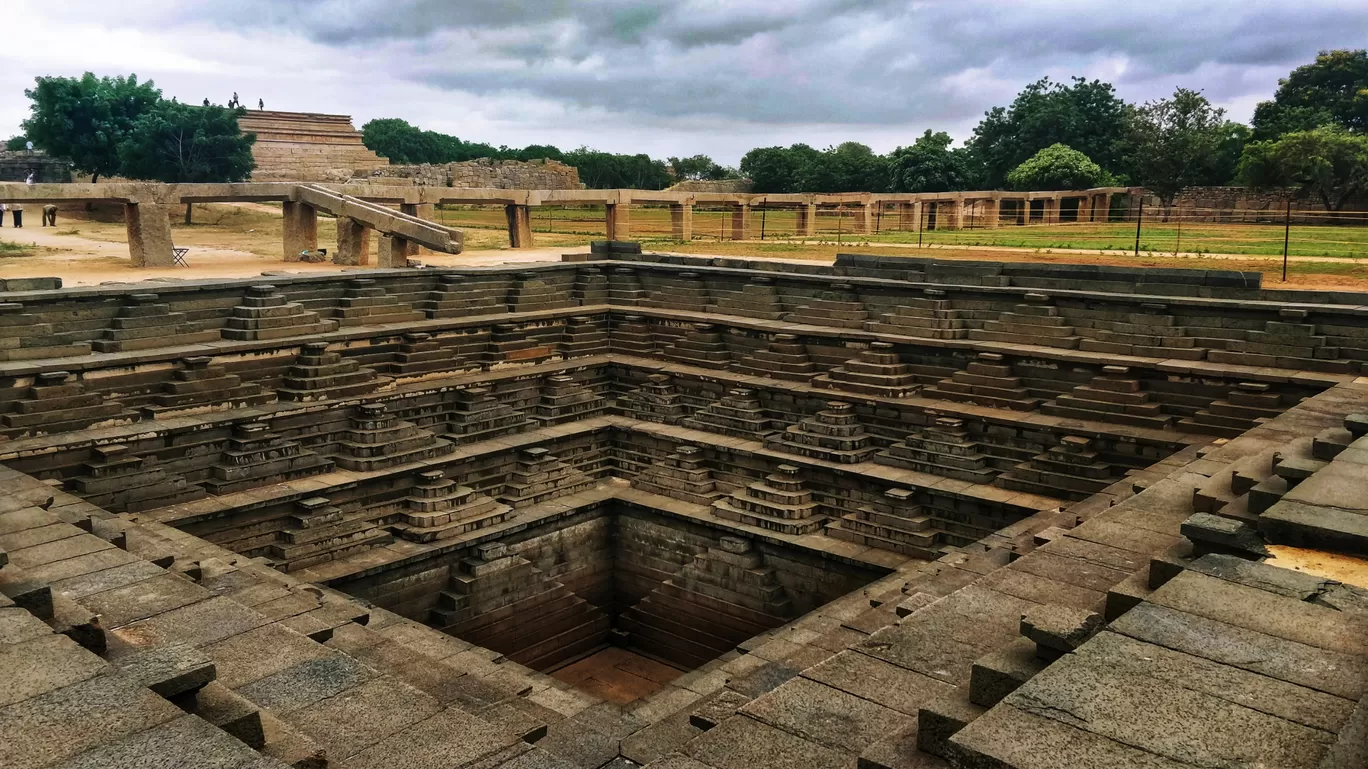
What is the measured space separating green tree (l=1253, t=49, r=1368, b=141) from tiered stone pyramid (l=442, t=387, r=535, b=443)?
35279mm

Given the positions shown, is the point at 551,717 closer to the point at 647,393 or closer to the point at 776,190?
the point at 647,393

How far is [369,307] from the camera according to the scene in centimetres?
1648

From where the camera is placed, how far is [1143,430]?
42.1 ft

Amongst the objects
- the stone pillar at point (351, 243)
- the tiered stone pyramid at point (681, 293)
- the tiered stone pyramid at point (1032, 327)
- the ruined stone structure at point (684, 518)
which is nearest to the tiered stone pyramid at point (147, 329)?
the ruined stone structure at point (684, 518)

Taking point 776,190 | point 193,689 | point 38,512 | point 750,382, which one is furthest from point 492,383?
point 776,190

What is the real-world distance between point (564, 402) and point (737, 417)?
3.09 m

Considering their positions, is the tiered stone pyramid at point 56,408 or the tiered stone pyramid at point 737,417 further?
the tiered stone pyramid at point 737,417

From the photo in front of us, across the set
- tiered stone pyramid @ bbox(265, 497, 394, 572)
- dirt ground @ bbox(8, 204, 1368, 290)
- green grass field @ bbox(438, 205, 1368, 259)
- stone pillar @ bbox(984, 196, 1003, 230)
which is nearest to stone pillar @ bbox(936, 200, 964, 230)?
A: stone pillar @ bbox(984, 196, 1003, 230)

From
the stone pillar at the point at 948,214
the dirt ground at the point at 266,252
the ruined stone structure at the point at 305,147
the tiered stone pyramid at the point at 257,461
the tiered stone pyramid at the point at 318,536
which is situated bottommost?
the tiered stone pyramid at the point at 318,536

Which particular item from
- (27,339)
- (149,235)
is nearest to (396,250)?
(149,235)

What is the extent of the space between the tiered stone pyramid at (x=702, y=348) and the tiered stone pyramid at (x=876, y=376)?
2368 millimetres

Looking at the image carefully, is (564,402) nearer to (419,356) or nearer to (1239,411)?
(419,356)

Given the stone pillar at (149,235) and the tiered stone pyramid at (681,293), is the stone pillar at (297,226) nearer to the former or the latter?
the stone pillar at (149,235)

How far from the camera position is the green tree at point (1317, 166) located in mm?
27891
